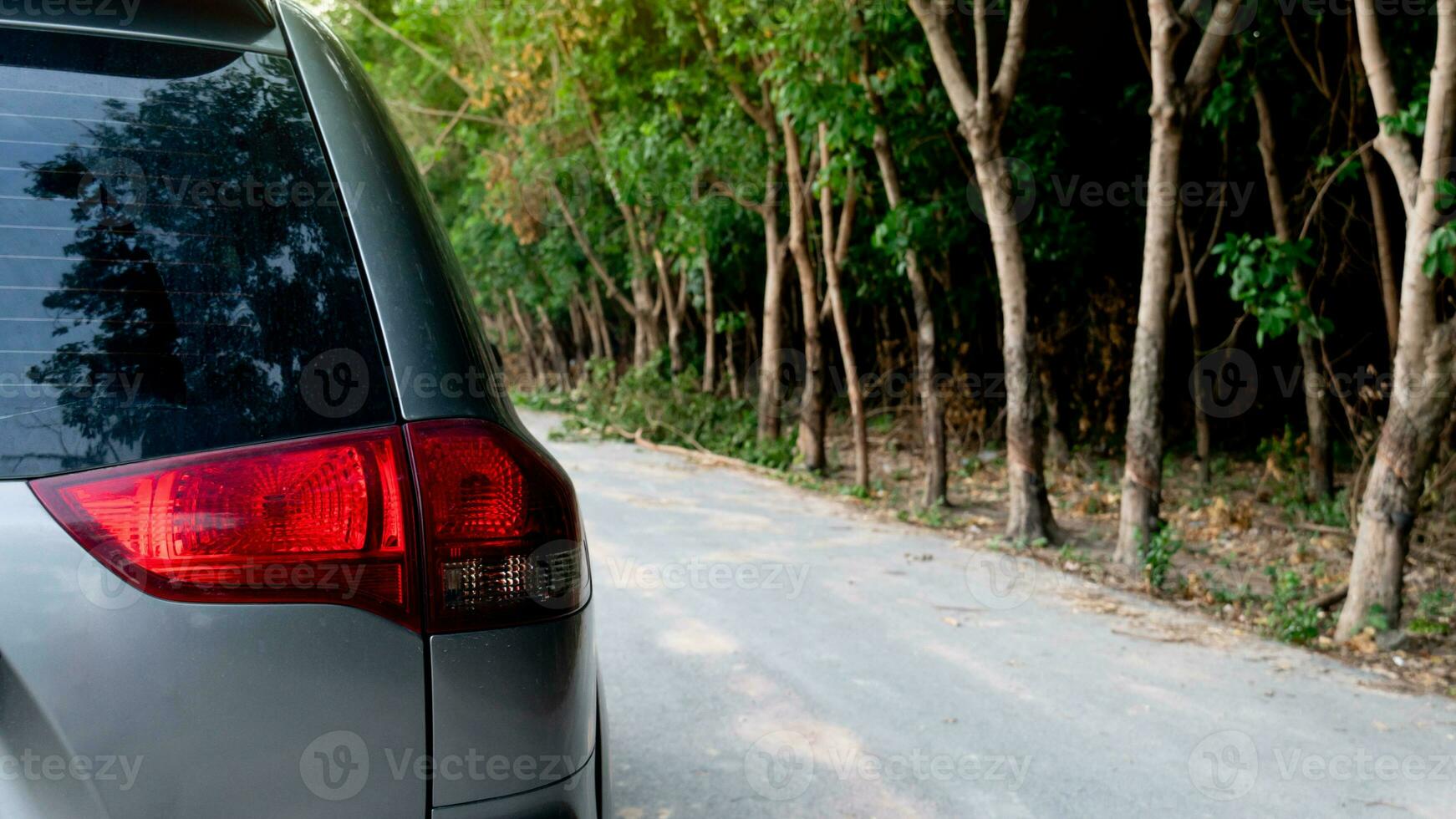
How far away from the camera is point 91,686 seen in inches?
51.1

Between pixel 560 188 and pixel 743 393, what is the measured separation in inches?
201

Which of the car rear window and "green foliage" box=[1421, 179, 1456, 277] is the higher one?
"green foliage" box=[1421, 179, 1456, 277]

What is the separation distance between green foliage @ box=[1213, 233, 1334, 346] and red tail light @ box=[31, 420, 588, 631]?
5646 mm

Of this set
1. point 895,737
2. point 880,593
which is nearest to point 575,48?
point 880,593

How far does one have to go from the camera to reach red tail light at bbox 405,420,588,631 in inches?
57.8

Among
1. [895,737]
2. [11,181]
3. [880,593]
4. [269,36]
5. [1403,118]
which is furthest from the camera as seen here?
[880,593]

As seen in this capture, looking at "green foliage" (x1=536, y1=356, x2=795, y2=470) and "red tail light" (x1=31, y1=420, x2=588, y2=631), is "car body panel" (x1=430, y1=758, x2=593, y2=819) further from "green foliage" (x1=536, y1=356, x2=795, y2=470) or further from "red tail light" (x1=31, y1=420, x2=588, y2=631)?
"green foliage" (x1=536, y1=356, x2=795, y2=470)

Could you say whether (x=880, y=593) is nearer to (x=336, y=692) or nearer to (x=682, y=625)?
(x=682, y=625)

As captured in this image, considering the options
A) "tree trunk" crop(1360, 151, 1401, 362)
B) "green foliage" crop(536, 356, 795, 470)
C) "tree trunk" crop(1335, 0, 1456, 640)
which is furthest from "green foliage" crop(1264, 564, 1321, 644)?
"green foliage" crop(536, 356, 795, 470)

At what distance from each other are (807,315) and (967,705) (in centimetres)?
739

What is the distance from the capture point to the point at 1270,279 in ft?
19.8

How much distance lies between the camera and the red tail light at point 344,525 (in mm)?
1341

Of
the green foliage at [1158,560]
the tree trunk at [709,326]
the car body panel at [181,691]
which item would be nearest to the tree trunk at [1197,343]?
the green foliage at [1158,560]

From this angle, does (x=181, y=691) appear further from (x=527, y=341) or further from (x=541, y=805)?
(x=527, y=341)
